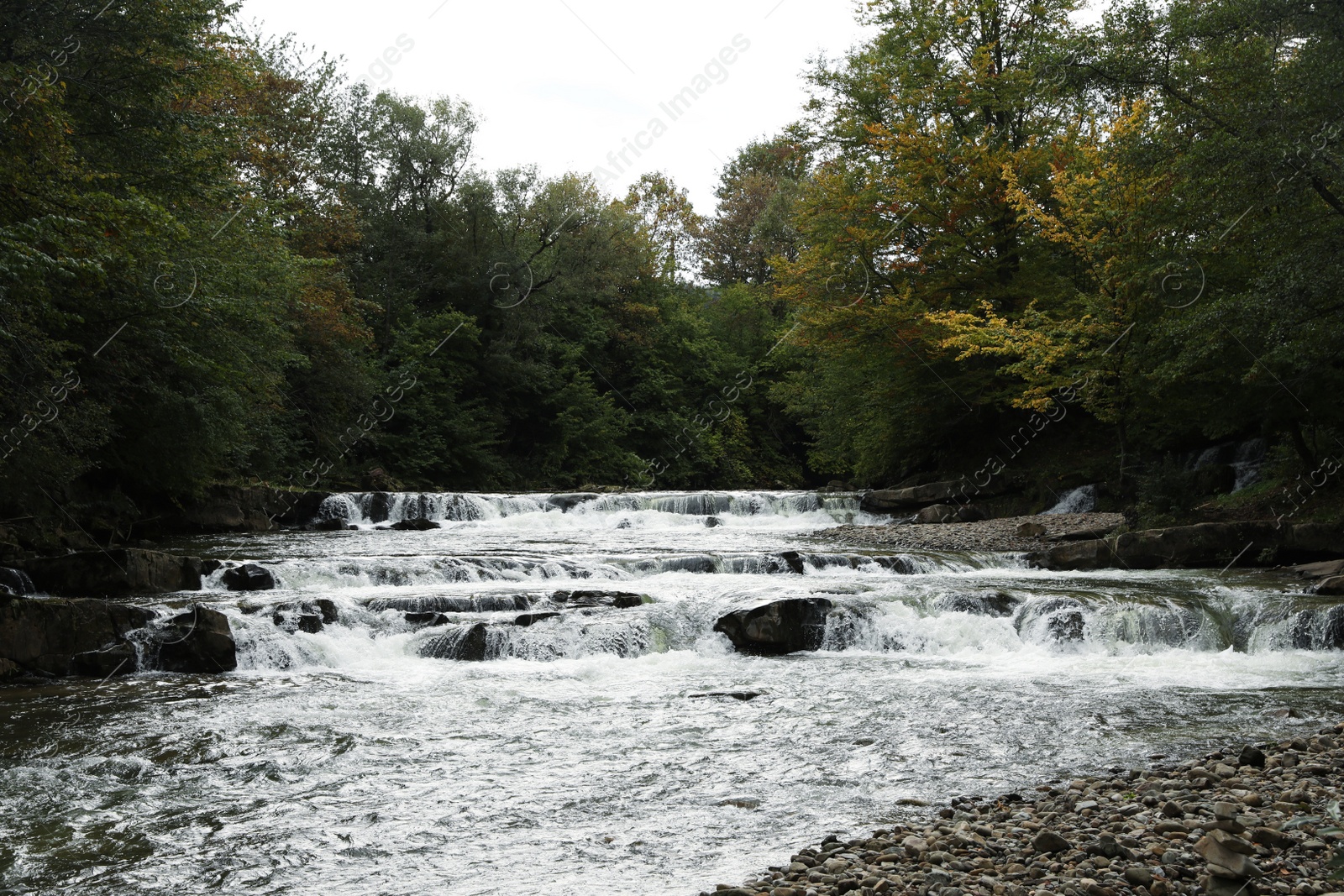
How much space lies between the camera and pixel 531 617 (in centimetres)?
1088

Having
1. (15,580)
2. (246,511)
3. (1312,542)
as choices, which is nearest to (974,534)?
(1312,542)

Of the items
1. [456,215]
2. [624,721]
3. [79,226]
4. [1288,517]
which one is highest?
[456,215]

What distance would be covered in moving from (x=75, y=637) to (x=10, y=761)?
A: 309 centimetres

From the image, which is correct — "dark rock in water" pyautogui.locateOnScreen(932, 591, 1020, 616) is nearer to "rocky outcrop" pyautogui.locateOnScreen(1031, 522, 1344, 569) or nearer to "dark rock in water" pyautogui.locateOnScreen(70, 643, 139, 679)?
"rocky outcrop" pyautogui.locateOnScreen(1031, 522, 1344, 569)

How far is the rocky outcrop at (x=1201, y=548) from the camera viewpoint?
1365cm

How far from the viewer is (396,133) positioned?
3459 cm

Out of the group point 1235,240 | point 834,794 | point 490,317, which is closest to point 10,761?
point 834,794

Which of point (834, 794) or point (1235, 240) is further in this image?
point (1235, 240)

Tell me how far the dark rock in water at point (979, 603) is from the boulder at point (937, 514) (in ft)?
34.5

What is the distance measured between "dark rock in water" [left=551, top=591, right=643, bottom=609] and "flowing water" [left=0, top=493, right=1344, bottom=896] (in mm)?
41

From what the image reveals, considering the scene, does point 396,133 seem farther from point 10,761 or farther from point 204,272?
point 10,761

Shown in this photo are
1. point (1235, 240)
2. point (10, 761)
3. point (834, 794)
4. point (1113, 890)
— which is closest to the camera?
point (1113, 890)

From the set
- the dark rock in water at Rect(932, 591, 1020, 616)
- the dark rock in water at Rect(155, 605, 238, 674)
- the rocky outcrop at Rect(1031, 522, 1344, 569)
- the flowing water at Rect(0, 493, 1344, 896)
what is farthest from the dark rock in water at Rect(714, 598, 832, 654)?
the rocky outcrop at Rect(1031, 522, 1344, 569)

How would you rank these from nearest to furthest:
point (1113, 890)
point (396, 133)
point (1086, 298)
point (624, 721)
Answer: point (1113, 890) → point (624, 721) → point (1086, 298) → point (396, 133)
